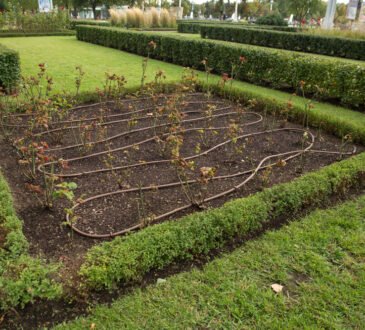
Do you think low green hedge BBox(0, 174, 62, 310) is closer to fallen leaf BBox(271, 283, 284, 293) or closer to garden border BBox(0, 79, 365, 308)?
garden border BBox(0, 79, 365, 308)

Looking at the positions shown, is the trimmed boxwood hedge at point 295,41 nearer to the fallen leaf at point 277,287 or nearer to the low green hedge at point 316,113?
the low green hedge at point 316,113

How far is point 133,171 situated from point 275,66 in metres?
5.94

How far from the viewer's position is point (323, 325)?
8.19 feet

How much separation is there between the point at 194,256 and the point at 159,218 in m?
0.55

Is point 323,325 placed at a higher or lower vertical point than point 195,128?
lower

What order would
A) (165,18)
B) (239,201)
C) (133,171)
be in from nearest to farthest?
(239,201) < (133,171) < (165,18)

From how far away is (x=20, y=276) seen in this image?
2430 millimetres

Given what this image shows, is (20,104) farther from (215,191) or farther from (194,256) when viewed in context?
(194,256)

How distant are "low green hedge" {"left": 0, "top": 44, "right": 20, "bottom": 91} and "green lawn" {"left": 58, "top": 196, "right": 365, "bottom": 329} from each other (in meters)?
6.56

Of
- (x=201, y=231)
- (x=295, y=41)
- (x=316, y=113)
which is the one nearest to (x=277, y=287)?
(x=201, y=231)

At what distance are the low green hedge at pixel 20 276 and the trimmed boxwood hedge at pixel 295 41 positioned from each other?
16.4m

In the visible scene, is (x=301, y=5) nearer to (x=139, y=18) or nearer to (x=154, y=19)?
(x=154, y=19)

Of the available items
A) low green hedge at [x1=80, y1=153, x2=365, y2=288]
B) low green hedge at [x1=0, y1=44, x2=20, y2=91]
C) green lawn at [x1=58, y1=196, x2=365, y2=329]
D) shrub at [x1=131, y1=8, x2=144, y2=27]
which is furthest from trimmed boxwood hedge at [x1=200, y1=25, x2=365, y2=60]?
green lawn at [x1=58, y1=196, x2=365, y2=329]

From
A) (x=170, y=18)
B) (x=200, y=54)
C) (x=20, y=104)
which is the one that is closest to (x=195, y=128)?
(x=20, y=104)
